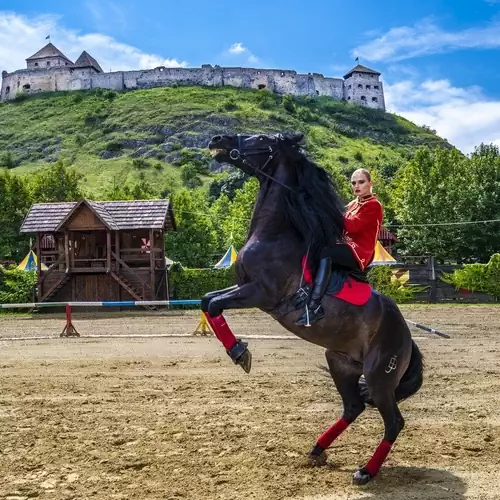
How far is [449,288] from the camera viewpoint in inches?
1351

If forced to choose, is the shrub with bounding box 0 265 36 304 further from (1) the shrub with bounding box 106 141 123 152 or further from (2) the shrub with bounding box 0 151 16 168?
(1) the shrub with bounding box 106 141 123 152

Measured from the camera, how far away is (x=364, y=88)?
168 metres

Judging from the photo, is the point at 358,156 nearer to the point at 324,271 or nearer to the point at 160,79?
the point at 160,79

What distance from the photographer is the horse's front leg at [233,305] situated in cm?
532

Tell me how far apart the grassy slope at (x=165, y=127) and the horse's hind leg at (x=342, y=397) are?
99566 mm

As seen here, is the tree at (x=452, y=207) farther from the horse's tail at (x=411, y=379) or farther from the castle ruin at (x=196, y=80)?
the castle ruin at (x=196, y=80)

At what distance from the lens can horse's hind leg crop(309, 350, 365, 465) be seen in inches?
232

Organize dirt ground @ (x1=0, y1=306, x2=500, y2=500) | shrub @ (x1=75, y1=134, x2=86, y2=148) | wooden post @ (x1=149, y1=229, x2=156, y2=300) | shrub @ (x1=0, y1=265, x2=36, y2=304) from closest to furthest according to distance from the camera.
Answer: dirt ground @ (x1=0, y1=306, x2=500, y2=500)
wooden post @ (x1=149, y1=229, x2=156, y2=300)
shrub @ (x1=0, y1=265, x2=36, y2=304)
shrub @ (x1=75, y1=134, x2=86, y2=148)

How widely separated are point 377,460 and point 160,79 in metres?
166

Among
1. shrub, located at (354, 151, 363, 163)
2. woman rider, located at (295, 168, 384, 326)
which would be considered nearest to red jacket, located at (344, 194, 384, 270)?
woman rider, located at (295, 168, 384, 326)

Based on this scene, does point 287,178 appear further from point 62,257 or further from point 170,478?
point 62,257

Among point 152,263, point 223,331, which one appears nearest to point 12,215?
point 152,263

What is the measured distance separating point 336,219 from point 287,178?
63cm

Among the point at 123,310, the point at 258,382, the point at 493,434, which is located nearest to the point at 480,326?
the point at 258,382
